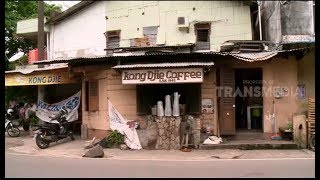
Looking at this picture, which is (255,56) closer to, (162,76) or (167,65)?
(167,65)

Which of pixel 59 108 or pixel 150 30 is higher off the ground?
pixel 150 30

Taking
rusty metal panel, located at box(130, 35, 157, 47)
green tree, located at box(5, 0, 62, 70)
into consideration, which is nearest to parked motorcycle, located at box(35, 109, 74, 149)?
rusty metal panel, located at box(130, 35, 157, 47)

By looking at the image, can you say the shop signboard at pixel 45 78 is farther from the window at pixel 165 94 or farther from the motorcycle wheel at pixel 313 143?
the motorcycle wheel at pixel 313 143

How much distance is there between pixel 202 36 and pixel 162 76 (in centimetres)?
414

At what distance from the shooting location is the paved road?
8336 millimetres

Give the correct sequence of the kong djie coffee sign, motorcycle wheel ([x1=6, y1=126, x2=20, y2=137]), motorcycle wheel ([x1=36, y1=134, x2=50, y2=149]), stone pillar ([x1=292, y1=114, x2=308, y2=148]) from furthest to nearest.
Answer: motorcycle wheel ([x1=6, y1=126, x2=20, y2=137])
motorcycle wheel ([x1=36, y1=134, x2=50, y2=149])
stone pillar ([x1=292, y1=114, x2=308, y2=148])
the kong djie coffee sign

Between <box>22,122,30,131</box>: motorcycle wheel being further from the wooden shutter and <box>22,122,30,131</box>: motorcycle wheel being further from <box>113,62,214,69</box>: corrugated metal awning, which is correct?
<box>113,62,214,69</box>: corrugated metal awning

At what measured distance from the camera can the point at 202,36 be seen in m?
15.8

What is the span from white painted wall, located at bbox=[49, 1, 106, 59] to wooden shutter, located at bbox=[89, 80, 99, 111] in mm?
2299

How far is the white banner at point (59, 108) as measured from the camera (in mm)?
15875

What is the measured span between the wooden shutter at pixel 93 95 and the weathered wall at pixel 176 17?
2576 mm

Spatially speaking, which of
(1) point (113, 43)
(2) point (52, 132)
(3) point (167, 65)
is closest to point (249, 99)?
(3) point (167, 65)
